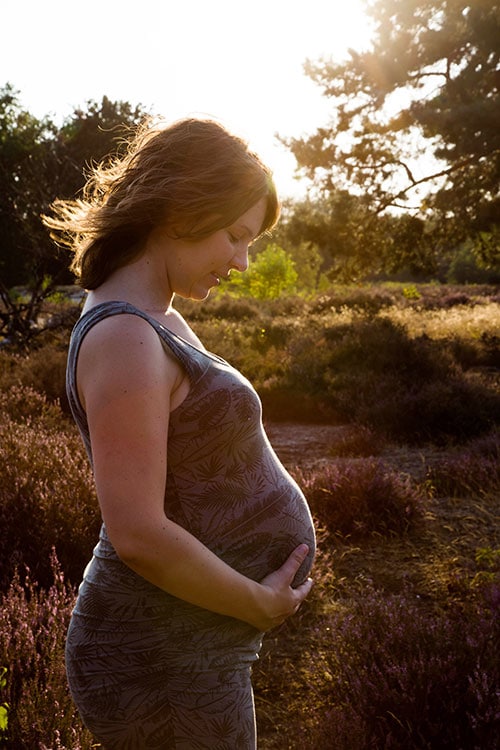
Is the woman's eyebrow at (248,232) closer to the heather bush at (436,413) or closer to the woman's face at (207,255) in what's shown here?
the woman's face at (207,255)

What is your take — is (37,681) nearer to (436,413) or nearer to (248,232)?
(248,232)

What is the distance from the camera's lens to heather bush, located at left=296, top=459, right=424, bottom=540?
4875 millimetres

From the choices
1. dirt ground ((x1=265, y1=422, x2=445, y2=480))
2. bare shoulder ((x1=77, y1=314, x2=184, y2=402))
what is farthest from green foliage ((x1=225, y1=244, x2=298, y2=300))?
bare shoulder ((x1=77, y1=314, x2=184, y2=402))

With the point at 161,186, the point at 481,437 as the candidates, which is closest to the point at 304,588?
the point at 161,186

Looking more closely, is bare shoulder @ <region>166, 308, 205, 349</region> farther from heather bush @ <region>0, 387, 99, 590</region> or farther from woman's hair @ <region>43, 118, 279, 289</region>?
heather bush @ <region>0, 387, 99, 590</region>

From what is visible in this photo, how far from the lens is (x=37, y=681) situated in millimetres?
2354

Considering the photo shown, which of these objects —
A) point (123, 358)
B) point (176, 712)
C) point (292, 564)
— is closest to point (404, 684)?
point (292, 564)

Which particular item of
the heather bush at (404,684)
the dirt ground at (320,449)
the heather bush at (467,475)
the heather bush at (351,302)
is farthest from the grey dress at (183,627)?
the heather bush at (351,302)

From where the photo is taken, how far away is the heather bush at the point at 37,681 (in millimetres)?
2197

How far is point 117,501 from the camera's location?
3.64ft

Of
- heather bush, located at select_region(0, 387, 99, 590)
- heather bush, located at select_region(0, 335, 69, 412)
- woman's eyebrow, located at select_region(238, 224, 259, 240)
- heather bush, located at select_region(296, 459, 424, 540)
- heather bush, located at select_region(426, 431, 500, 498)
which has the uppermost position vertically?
woman's eyebrow, located at select_region(238, 224, 259, 240)

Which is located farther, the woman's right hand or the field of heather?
the field of heather

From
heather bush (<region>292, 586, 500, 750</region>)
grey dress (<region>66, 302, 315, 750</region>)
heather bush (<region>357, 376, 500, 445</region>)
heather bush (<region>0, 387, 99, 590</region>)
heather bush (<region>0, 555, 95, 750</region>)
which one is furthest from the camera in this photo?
heather bush (<region>357, 376, 500, 445</region>)

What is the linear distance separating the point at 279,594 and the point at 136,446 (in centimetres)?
56
